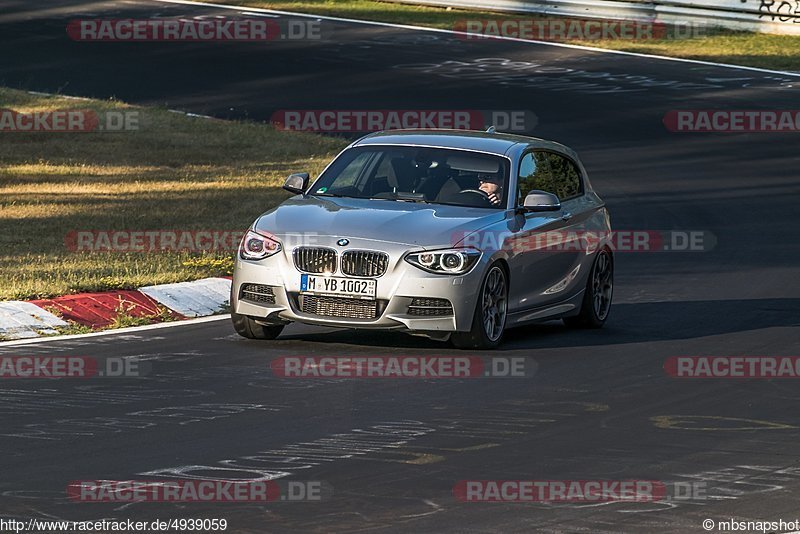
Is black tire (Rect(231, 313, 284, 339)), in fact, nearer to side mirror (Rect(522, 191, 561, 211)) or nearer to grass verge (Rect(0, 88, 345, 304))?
grass verge (Rect(0, 88, 345, 304))

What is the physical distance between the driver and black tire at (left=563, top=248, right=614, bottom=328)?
1360mm

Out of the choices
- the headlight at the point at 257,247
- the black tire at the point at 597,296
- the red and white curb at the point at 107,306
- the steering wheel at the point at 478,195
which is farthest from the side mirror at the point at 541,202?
the red and white curb at the point at 107,306

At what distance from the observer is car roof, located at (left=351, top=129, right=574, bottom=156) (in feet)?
45.1

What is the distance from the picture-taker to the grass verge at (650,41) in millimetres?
33625

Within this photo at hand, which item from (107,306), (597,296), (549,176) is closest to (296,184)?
(107,306)

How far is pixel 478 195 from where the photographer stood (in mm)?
13359

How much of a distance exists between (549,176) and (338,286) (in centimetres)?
274

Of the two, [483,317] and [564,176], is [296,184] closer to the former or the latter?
[483,317]

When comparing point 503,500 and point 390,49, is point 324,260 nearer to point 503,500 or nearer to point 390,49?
point 503,500

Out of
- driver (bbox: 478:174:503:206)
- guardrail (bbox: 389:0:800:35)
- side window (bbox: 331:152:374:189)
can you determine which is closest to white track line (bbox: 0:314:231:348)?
side window (bbox: 331:152:374:189)

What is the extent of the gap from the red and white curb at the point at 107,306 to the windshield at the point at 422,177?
5.16 feet

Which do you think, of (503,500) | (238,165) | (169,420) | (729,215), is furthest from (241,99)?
(503,500)

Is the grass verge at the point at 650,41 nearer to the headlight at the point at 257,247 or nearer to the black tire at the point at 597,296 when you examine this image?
the black tire at the point at 597,296

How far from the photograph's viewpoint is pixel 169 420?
32.6ft
